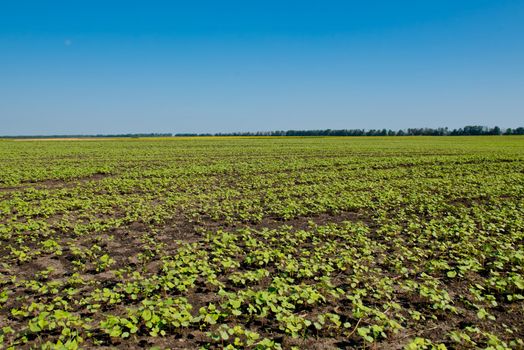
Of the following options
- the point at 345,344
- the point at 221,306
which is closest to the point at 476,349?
the point at 345,344

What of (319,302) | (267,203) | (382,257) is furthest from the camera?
(267,203)

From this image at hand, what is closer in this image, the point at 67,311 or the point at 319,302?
the point at 67,311

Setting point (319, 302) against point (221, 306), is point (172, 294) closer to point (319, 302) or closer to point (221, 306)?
point (221, 306)

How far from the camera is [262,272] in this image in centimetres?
636

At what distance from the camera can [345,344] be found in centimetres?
455

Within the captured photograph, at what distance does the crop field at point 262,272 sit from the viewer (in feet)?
15.3

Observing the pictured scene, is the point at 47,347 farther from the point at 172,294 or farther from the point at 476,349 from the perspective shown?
the point at 476,349

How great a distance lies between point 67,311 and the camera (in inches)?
203

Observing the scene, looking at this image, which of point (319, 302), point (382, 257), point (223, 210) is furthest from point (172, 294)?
point (223, 210)

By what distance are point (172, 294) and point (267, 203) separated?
24.8 ft

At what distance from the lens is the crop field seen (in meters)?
4.67

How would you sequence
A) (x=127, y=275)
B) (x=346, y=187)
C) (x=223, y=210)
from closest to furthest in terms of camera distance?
(x=127, y=275)
(x=223, y=210)
(x=346, y=187)

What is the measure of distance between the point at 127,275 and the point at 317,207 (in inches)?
296

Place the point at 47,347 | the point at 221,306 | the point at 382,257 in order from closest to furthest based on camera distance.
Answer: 1. the point at 47,347
2. the point at 221,306
3. the point at 382,257
